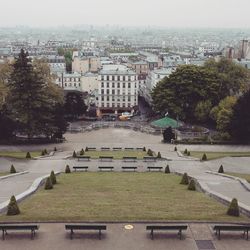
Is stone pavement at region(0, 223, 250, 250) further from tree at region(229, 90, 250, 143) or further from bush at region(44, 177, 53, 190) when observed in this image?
tree at region(229, 90, 250, 143)

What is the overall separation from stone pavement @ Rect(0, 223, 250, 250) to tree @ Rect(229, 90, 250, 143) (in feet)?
129

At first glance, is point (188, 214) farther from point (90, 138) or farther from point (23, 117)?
point (90, 138)

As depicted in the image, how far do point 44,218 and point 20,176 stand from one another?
1418 centimetres

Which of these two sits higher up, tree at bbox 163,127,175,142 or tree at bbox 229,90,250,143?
tree at bbox 229,90,250,143

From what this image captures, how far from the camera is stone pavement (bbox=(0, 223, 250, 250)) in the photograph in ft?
61.2

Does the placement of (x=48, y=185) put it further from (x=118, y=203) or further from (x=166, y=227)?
(x=166, y=227)

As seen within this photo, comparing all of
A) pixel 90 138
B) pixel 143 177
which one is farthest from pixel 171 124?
pixel 143 177

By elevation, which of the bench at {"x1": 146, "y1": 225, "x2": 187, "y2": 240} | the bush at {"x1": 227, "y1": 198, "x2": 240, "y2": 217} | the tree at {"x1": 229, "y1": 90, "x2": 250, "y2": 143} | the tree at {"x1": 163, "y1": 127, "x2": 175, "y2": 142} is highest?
the bench at {"x1": 146, "y1": 225, "x2": 187, "y2": 240}

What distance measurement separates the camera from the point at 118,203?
24.2 metres

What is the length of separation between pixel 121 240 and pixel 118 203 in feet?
16.1

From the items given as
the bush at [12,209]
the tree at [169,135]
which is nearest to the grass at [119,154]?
the tree at [169,135]

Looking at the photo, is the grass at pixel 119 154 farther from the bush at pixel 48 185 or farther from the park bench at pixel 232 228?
the park bench at pixel 232 228

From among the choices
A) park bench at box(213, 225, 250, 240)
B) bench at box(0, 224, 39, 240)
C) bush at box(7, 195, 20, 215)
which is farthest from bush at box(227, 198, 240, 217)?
bush at box(7, 195, 20, 215)

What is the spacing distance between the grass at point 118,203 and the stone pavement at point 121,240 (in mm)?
1180
